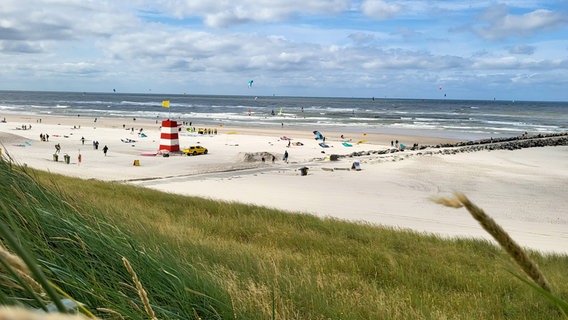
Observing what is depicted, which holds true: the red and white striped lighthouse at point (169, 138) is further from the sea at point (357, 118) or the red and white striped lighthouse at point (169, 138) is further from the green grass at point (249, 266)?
the sea at point (357, 118)

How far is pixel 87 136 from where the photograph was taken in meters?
42.7

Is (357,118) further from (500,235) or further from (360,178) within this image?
(500,235)

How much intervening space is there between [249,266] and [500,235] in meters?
4.79

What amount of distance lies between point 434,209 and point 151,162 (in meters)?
17.2

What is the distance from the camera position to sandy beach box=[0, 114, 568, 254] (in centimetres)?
1619

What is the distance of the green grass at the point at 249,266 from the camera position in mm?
2705

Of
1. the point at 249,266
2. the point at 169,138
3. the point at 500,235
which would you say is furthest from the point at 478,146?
the point at 500,235

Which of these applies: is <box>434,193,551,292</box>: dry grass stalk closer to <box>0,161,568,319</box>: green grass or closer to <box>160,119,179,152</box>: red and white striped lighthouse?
<box>0,161,568,319</box>: green grass

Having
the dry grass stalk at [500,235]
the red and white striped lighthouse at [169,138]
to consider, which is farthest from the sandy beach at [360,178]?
the dry grass stalk at [500,235]

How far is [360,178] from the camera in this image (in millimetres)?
23703

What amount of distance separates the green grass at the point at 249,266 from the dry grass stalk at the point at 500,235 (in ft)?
1.07

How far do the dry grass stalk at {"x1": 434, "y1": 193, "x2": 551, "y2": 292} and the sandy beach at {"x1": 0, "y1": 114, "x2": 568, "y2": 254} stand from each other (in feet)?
41.7

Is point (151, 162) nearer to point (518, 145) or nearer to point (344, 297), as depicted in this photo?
point (344, 297)

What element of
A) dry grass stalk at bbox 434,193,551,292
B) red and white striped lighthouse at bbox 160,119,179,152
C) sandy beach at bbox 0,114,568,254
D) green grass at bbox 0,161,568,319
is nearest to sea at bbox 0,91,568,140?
sandy beach at bbox 0,114,568,254
